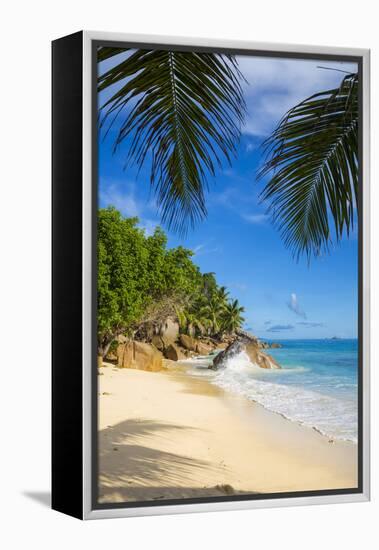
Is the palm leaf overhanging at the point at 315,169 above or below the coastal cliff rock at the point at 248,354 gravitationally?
above

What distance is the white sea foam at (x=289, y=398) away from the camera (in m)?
8.15

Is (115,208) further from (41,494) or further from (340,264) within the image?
(41,494)

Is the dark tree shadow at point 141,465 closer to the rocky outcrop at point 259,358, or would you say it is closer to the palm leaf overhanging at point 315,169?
the rocky outcrop at point 259,358

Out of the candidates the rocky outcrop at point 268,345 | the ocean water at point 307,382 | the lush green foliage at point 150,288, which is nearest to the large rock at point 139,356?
the lush green foliage at point 150,288

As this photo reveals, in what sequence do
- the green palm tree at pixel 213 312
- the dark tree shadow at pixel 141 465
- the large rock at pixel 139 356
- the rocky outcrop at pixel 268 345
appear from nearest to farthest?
the dark tree shadow at pixel 141 465
the large rock at pixel 139 356
the green palm tree at pixel 213 312
the rocky outcrop at pixel 268 345

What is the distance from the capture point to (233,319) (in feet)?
26.6

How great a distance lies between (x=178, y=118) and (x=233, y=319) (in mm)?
1666

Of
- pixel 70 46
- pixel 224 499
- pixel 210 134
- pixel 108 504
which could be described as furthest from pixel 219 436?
pixel 70 46

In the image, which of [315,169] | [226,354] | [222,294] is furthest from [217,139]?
[226,354]

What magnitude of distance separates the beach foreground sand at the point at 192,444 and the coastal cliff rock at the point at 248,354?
0.23 m

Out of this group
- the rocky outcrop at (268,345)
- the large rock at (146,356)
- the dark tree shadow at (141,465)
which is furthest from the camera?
the rocky outcrop at (268,345)

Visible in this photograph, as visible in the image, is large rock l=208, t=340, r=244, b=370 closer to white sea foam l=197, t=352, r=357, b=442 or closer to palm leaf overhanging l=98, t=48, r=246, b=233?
white sea foam l=197, t=352, r=357, b=442

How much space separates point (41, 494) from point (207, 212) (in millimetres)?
2732

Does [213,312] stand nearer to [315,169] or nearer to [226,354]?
[226,354]
